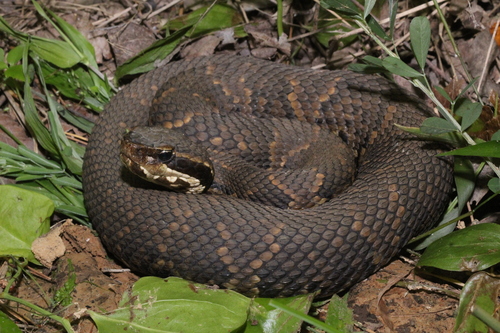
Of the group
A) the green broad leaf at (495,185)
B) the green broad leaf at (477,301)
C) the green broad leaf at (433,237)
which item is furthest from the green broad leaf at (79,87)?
the green broad leaf at (477,301)

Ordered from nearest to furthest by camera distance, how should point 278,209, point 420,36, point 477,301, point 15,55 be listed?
point 477,301
point 420,36
point 278,209
point 15,55

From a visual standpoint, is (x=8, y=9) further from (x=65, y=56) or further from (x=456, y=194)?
(x=456, y=194)

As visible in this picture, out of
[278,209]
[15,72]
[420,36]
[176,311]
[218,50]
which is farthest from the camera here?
[218,50]

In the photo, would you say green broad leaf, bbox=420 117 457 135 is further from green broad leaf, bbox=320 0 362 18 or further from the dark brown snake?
green broad leaf, bbox=320 0 362 18

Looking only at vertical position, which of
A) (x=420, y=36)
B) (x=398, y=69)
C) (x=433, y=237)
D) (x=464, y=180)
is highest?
(x=420, y=36)

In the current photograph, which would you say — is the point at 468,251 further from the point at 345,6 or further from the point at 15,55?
the point at 15,55

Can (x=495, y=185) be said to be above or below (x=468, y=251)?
above

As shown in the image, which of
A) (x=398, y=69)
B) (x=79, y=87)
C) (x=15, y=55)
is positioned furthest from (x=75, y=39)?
(x=398, y=69)
